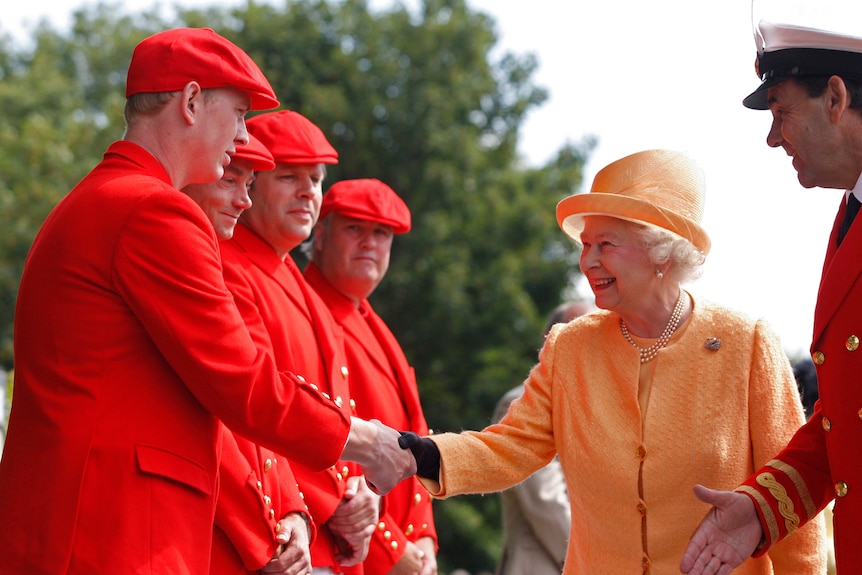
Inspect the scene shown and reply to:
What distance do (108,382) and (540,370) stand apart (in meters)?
1.68

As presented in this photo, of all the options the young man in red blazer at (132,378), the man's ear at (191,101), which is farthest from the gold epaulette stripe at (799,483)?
the man's ear at (191,101)

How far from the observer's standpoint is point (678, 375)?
380 cm

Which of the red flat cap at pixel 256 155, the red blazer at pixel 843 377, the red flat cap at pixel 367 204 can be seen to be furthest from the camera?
the red flat cap at pixel 367 204

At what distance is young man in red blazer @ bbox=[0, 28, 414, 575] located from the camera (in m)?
2.85

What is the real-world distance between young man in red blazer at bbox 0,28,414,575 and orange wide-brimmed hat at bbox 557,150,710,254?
1.34 meters

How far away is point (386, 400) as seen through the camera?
507 cm

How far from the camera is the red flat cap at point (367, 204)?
18.3 ft

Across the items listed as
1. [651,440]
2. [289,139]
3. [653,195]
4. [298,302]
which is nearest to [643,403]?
[651,440]

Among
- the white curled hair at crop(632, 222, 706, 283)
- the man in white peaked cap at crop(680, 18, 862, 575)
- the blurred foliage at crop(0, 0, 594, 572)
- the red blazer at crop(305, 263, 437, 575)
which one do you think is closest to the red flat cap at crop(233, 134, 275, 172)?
the red blazer at crop(305, 263, 437, 575)

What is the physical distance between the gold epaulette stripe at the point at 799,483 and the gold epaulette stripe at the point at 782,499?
0.04 meters

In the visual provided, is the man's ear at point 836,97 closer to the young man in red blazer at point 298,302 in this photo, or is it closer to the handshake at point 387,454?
the handshake at point 387,454

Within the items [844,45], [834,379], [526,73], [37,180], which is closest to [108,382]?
[834,379]

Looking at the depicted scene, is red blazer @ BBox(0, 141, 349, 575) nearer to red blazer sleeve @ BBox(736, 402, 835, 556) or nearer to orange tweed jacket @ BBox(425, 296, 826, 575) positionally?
orange tweed jacket @ BBox(425, 296, 826, 575)

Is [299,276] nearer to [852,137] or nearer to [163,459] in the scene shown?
[163,459]
